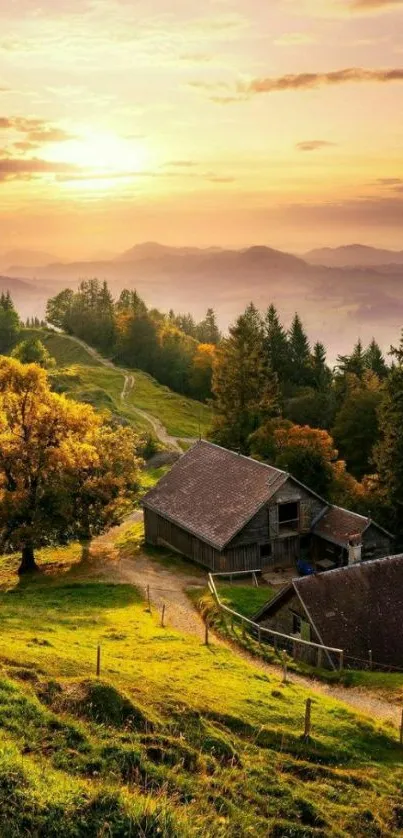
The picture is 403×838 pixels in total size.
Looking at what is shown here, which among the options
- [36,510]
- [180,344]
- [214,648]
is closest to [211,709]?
[214,648]

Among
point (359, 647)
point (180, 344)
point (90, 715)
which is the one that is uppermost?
point (180, 344)

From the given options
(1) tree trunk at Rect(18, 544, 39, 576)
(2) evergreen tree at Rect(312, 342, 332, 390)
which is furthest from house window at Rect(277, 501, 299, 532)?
(2) evergreen tree at Rect(312, 342, 332, 390)

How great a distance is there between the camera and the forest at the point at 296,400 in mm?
62344

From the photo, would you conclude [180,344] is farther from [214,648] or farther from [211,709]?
[211,709]

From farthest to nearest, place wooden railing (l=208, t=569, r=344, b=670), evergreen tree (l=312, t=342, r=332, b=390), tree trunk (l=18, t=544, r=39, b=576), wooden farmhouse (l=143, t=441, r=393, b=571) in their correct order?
evergreen tree (l=312, t=342, r=332, b=390)
tree trunk (l=18, t=544, r=39, b=576)
wooden farmhouse (l=143, t=441, r=393, b=571)
wooden railing (l=208, t=569, r=344, b=670)

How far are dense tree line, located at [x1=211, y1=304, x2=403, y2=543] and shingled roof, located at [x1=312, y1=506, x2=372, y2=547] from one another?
21.0ft

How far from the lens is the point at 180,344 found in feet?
541

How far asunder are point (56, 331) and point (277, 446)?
13780 centimetres

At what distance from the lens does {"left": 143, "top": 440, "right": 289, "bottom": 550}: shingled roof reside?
171 ft

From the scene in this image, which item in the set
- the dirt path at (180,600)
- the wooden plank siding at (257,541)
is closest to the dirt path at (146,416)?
the dirt path at (180,600)

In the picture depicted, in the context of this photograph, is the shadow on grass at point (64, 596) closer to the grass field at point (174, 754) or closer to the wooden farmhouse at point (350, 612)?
the wooden farmhouse at point (350, 612)

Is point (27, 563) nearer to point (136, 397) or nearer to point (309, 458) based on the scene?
point (309, 458)

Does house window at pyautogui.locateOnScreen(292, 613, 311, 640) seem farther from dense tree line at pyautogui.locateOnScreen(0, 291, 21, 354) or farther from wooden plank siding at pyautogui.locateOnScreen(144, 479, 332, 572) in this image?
dense tree line at pyautogui.locateOnScreen(0, 291, 21, 354)

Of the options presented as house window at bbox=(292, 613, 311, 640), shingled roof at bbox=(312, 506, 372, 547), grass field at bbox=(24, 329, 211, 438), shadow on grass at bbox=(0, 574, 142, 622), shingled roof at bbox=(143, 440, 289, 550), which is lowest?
shadow on grass at bbox=(0, 574, 142, 622)
